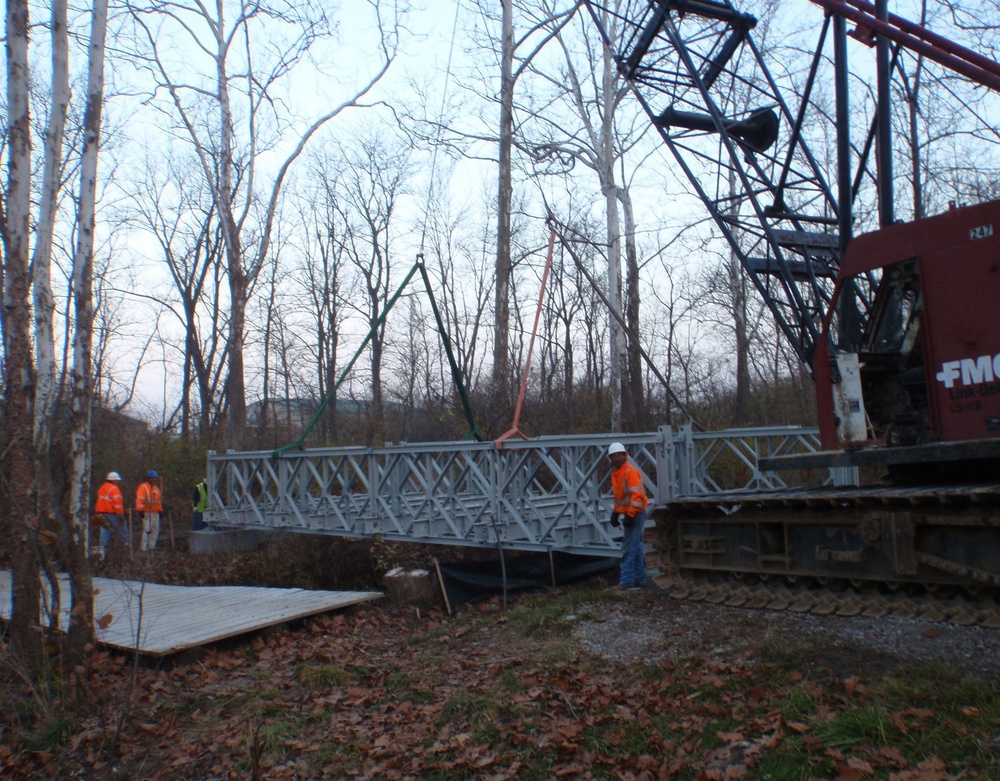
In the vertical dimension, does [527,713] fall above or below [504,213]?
below

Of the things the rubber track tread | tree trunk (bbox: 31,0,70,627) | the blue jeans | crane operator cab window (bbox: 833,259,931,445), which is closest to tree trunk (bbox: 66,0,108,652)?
tree trunk (bbox: 31,0,70,627)

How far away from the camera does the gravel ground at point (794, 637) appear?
5.94 metres

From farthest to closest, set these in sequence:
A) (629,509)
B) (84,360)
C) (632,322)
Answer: (632,322), (629,509), (84,360)

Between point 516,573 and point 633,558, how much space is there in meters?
2.10

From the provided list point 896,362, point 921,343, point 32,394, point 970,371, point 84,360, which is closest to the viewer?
point 970,371

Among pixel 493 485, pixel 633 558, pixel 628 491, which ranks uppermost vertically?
pixel 493 485

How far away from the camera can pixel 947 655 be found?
5.97 metres

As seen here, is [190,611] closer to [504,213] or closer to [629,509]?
[629,509]

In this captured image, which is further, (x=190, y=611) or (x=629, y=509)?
(x=190, y=611)

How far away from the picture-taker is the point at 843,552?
5.27 m

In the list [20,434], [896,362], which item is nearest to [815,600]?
[896,362]

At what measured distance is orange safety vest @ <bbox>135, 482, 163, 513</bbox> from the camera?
16938mm

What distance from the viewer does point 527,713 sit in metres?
5.91

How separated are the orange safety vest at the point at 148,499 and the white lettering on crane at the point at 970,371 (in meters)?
15.2
